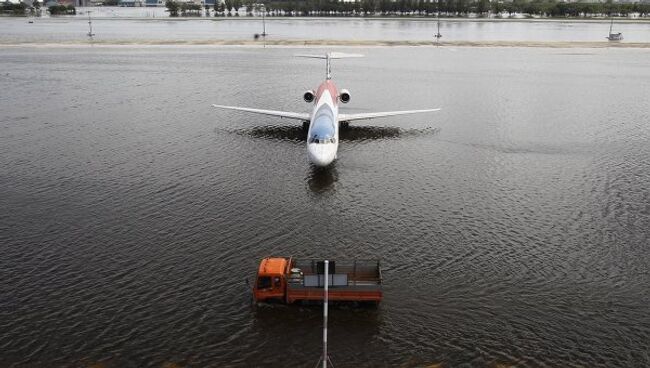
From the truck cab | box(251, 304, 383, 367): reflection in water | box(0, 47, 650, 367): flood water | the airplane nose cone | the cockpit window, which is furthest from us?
the cockpit window

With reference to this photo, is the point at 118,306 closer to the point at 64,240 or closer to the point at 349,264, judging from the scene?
the point at 64,240

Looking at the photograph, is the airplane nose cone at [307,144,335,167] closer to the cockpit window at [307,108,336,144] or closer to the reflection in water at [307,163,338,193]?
the cockpit window at [307,108,336,144]

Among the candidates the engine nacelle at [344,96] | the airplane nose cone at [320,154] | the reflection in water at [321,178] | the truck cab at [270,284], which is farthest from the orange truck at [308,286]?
the engine nacelle at [344,96]

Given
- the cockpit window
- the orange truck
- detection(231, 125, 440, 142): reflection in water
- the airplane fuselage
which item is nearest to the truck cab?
the orange truck

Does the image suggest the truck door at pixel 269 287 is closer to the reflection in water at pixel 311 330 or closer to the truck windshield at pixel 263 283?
the truck windshield at pixel 263 283

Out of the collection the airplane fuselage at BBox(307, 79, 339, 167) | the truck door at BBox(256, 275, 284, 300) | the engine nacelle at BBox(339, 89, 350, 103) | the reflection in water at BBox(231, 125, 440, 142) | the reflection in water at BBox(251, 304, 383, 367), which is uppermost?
the engine nacelle at BBox(339, 89, 350, 103)

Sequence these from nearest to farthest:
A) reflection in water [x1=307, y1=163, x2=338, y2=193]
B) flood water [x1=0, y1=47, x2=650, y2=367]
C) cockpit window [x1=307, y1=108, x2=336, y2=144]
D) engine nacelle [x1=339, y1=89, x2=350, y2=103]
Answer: flood water [x1=0, y1=47, x2=650, y2=367] → reflection in water [x1=307, y1=163, x2=338, y2=193] → cockpit window [x1=307, y1=108, x2=336, y2=144] → engine nacelle [x1=339, y1=89, x2=350, y2=103]

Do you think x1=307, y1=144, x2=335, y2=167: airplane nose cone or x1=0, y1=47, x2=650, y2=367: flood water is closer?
x1=0, y1=47, x2=650, y2=367: flood water
